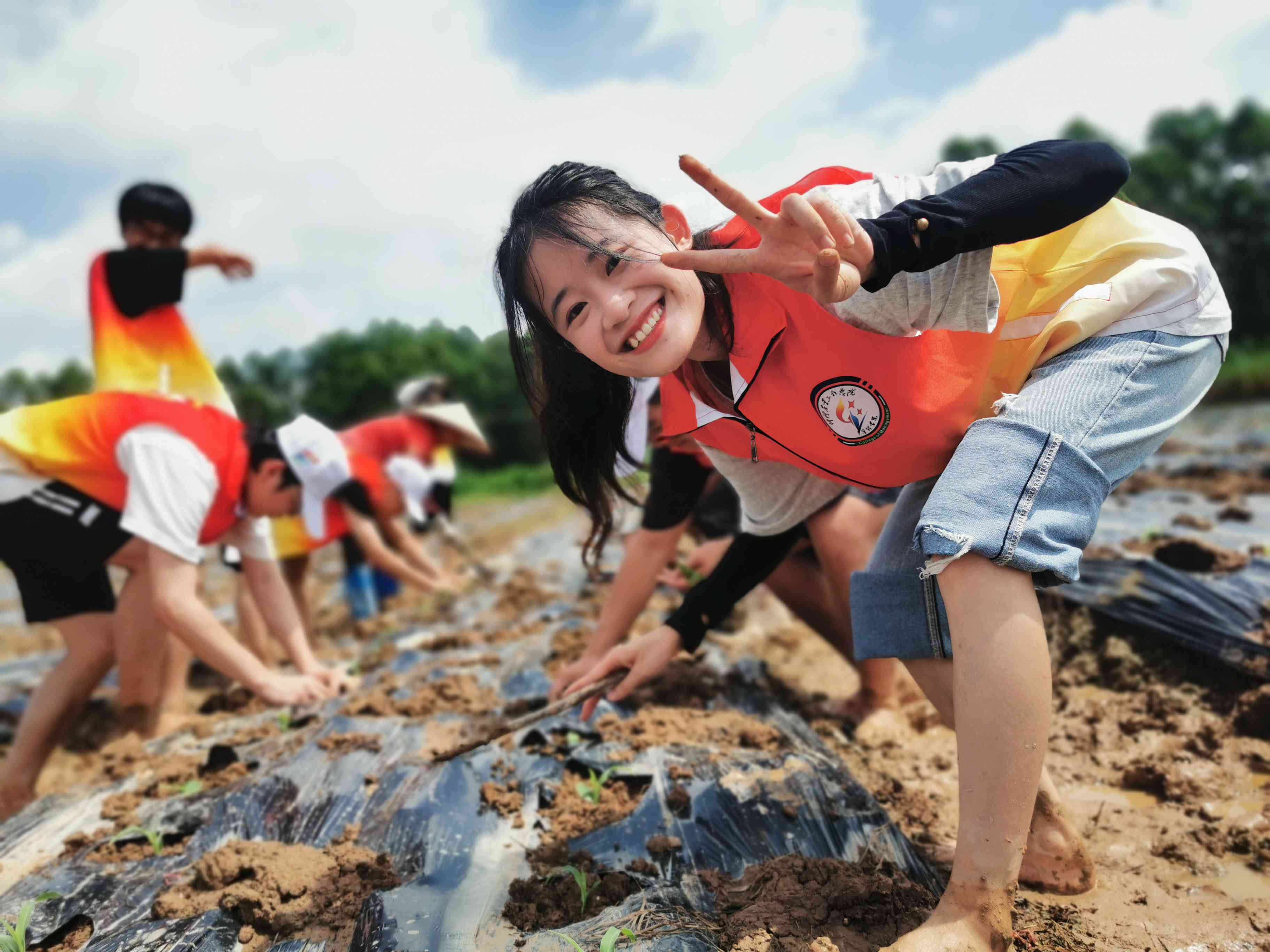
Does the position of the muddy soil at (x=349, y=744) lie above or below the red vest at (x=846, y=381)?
below

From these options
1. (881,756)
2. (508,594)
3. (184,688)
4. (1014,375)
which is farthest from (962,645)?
(508,594)

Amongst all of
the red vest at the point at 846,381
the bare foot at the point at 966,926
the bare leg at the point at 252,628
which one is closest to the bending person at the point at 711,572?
the red vest at the point at 846,381

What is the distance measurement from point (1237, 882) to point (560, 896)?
1.17 metres

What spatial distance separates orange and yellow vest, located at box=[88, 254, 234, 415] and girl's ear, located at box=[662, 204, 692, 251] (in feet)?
7.09

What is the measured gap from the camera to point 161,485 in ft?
8.52

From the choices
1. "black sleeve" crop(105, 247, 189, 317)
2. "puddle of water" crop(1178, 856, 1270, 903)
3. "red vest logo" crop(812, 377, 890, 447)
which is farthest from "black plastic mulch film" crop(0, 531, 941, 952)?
"black sleeve" crop(105, 247, 189, 317)

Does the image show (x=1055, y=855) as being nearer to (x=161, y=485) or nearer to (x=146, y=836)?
(x=146, y=836)

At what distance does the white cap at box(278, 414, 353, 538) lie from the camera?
3.14m

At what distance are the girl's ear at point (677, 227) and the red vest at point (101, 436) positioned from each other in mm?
1916

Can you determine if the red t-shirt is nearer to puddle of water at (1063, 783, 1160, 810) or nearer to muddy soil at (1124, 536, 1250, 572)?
muddy soil at (1124, 536, 1250, 572)

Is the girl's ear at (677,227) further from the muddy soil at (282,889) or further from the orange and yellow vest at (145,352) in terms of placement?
the orange and yellow vest at (145,352)

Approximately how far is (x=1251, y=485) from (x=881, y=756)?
3.43 metres

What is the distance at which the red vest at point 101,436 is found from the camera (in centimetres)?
275

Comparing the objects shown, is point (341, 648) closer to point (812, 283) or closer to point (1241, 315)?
point (812, 283)
